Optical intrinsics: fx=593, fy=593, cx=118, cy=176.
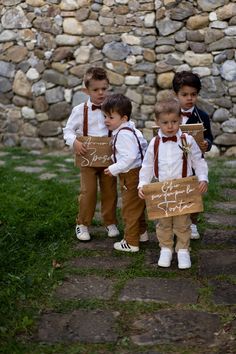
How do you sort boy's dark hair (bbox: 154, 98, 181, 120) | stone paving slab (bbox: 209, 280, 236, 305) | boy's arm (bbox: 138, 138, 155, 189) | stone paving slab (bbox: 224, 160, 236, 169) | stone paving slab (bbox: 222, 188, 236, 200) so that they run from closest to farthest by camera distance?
1. stone paving slab (bbox: 209, 280, 236, 305)
2. boy's dark hair (bbox: 154, 98, 181, 120)
3. boy's arm (bbox: 138, 138, 155, 189)
4. stone paving slab (bbox: 222, 188, 236, 200)
5. stone paving slab (bbox: 224, 160, 236, 169)

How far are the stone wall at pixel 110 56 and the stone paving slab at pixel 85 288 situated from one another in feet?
13.9

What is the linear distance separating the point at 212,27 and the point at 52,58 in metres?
2.12

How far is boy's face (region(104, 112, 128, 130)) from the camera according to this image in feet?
12.9

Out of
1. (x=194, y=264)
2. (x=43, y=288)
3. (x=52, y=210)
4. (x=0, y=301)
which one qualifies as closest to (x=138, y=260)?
(x=194, y=264)

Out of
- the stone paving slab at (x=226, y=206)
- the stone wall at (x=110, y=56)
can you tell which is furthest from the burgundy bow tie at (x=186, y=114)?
the stone wall at (x=110, y=56)

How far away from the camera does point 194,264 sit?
3.79 metres

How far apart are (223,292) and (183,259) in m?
0.46

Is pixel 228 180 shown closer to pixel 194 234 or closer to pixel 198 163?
pixel 194 234

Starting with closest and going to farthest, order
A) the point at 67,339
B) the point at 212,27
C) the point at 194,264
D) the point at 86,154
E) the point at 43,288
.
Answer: the point at 67,339 → the point at 43,288 → the point at 194,264 → the point at 86,154 → the point at 212,27

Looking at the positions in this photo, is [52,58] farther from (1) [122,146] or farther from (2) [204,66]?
(1) [122,146]

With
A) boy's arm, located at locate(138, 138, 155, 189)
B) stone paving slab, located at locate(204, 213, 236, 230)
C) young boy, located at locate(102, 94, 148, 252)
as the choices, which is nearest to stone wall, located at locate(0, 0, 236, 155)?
stone paving slab, located at locate(204, 213, 236, 230)

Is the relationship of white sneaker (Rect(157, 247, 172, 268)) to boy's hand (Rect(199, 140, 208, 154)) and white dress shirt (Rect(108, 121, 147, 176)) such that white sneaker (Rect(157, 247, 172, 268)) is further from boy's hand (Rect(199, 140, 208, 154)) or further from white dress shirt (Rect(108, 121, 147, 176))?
boy's hand (Rect(199, 140, 208, 154))

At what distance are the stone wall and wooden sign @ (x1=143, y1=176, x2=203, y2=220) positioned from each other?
3.89 metres

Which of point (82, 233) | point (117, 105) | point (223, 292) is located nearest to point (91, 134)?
point (117, 105)
